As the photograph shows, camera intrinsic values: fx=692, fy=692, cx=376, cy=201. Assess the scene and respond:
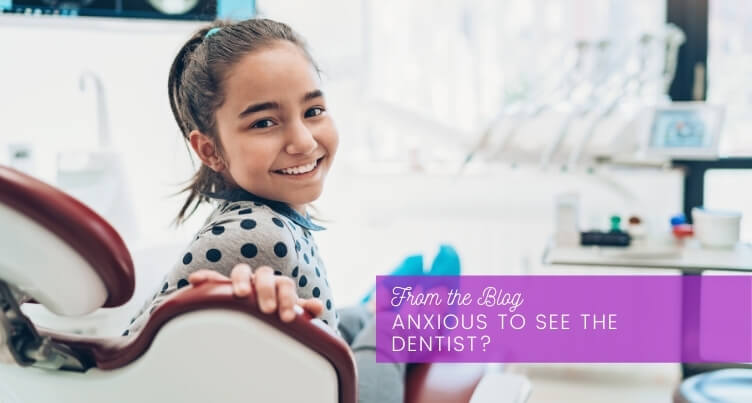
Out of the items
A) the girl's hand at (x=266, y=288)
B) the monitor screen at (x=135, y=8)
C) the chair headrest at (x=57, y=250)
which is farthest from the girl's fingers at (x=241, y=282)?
the monitor screen at (x=135, y=8)

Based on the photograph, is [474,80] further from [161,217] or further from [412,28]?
[161,217]

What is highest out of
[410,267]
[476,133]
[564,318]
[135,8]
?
[135,8]

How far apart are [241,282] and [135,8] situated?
5.05 feet

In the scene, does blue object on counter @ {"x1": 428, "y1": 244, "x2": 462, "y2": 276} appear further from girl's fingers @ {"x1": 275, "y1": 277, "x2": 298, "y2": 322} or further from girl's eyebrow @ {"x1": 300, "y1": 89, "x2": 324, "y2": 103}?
girl's fingers @ {"x1": 275, "y1": 277, "x2": 298, "y2": 322}

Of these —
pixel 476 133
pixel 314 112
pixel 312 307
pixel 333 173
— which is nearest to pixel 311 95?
pixel 314 112

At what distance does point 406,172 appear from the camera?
3.21 metres

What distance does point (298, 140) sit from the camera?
2.99 feet

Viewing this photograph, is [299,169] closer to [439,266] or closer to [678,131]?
[439,266]

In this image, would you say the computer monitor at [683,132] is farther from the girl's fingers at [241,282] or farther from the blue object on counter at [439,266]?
the girl's fingers at [241,282]

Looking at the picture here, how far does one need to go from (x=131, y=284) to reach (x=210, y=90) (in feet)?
1.10

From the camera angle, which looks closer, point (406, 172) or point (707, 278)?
point (707, 278)

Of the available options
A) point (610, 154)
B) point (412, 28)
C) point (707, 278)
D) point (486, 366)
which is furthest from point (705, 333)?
point (412, 28)

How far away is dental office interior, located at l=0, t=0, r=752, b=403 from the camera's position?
6.63 feet

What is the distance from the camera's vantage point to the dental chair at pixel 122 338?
0.62 m
